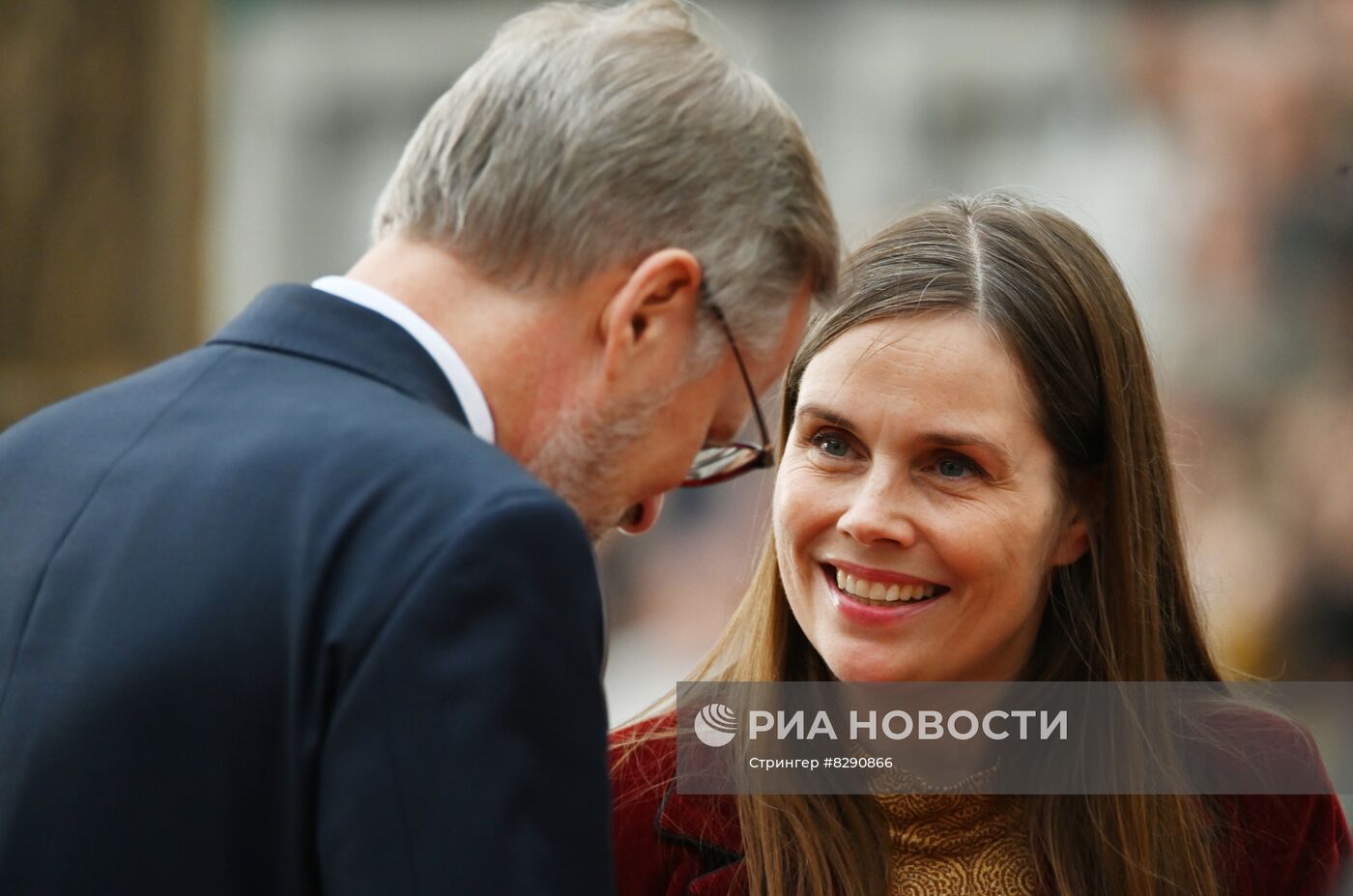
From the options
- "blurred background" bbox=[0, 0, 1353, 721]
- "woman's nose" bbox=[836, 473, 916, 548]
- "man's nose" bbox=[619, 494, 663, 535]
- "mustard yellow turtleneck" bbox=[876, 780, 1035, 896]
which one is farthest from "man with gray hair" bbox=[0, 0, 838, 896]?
"mustard yellow turtleneck" bbox=[876, 780, 1035, 896]

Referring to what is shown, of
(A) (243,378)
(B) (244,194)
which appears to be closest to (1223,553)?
(A) (243,378)

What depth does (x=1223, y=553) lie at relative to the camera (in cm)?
422

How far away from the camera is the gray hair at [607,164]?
1.78 m

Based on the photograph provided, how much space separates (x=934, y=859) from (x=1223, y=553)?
2092mm

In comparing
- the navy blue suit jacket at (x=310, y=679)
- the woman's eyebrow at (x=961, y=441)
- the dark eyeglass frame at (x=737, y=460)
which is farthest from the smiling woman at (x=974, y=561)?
the navy blue suit jacket at (x=310, y=679)

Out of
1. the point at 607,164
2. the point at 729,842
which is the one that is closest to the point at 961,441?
the point at 729,842

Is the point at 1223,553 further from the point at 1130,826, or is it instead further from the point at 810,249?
the point at 810,249

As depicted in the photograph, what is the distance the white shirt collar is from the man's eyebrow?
82cm

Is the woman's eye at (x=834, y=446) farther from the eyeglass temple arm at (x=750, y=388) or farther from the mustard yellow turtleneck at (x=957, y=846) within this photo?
the mustard yellow turtleneck at (x=957, y=846)

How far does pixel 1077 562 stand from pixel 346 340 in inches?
55.9

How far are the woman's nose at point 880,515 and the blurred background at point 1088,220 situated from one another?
513 mm

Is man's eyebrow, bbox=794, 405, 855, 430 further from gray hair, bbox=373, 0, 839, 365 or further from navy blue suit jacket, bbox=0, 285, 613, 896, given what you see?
navy blue suit jacket, bbox=0, 285, 613, 896

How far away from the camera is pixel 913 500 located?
241 centimetres

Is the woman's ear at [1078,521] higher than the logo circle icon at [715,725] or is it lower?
higher
